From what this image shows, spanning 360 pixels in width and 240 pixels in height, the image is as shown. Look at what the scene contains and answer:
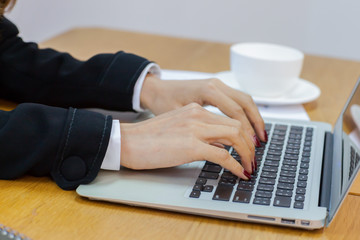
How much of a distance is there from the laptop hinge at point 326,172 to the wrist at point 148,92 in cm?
32

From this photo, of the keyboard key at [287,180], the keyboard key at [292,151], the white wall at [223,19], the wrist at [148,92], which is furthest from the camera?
the white wall at [223,19]

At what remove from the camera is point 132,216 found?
604 mm

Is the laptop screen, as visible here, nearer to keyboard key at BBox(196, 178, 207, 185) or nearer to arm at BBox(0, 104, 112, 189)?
keyboard key at BBox(196, 178, 207, 185)

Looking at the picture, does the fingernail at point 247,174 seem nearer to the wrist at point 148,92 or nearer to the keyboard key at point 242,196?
the keyboard key at point 242,196

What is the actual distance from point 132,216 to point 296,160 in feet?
0.92

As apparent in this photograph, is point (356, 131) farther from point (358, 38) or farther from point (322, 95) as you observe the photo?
point (358, 38)

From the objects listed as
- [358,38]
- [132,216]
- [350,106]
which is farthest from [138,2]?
[132,216]

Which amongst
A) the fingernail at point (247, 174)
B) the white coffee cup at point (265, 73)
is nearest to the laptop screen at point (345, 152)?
the fingernail at point (247, 174)

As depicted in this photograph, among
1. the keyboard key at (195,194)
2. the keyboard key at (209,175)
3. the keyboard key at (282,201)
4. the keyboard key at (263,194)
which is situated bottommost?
the keyboard key at (209,175)

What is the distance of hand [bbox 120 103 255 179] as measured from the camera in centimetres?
66

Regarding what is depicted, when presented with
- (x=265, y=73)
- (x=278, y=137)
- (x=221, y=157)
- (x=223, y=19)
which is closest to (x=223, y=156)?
(x=221, y=157)

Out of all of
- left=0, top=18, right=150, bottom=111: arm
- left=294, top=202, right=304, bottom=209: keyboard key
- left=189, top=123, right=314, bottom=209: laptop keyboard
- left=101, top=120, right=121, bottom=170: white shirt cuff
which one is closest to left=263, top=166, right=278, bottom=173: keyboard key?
left=189, top=123, right=314, bottom=209: laptop keyboard

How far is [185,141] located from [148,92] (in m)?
0.28

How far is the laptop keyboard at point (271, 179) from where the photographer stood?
617 millimetres
